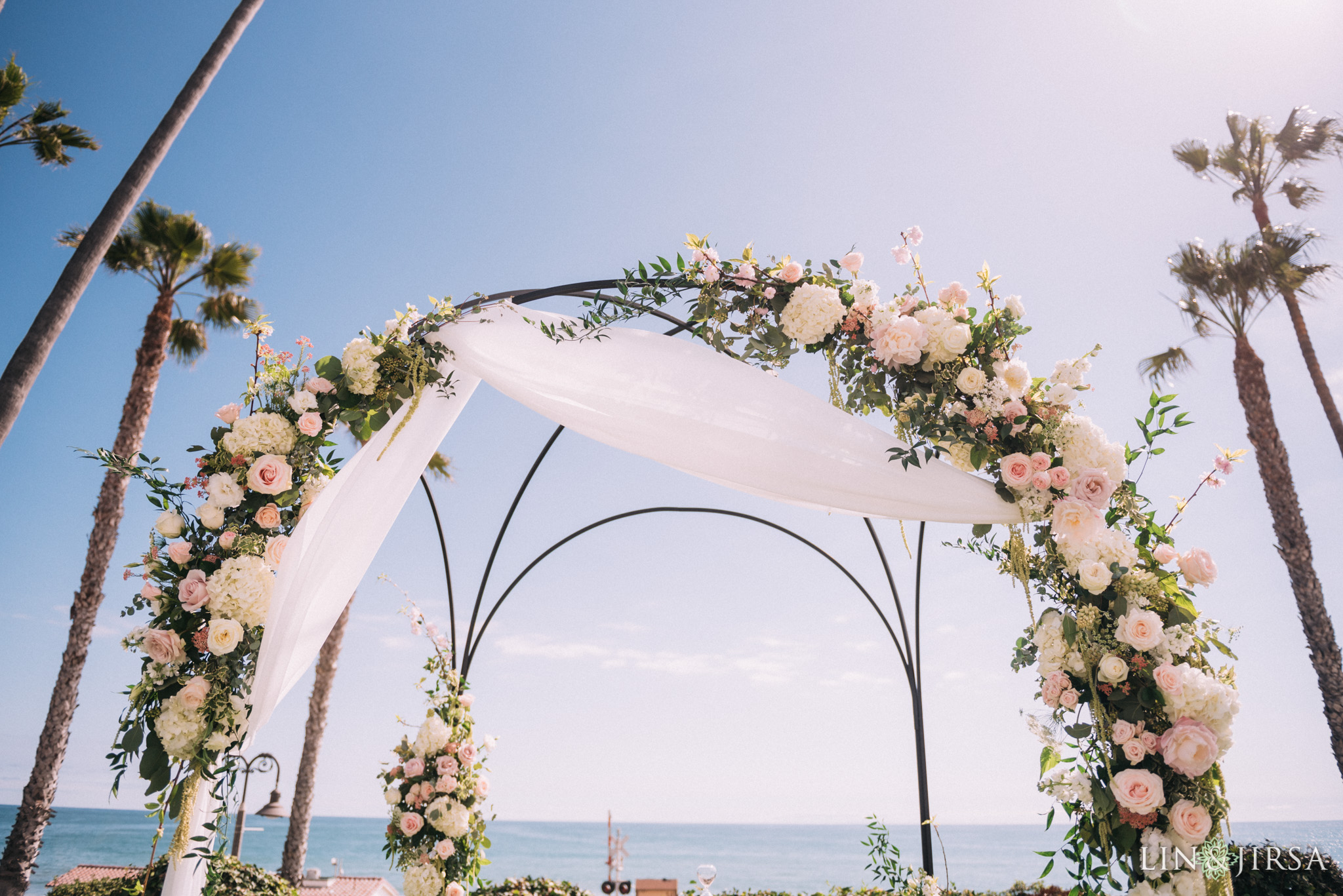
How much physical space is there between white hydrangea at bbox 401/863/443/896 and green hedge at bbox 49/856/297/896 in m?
1.94

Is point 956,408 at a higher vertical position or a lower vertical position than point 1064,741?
higher

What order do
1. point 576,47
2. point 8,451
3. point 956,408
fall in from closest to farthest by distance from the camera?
point 956,408 → point 576,47 → point 8,451

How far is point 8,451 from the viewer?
18812 mm

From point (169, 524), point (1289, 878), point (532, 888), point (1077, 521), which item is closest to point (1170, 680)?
point (1077, 521)

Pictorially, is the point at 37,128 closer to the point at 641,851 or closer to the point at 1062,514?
the point at 1062,514

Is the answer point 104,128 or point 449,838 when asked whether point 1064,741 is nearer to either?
point 449,838

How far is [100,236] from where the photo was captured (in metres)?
4.05

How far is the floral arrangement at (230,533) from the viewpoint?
8.71ft

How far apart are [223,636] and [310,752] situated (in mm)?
9098

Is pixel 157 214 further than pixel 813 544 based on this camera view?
Yes

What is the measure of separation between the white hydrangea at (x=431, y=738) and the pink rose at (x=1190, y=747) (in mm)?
3841

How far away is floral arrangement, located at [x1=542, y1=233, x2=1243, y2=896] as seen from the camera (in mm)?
2287

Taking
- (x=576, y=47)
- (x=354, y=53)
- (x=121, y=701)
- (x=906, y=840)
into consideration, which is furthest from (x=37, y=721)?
(x=906, y=840)

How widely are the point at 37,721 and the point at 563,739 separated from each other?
5011 cm
